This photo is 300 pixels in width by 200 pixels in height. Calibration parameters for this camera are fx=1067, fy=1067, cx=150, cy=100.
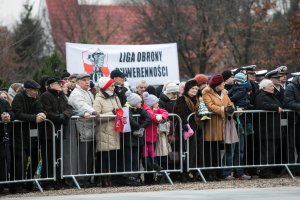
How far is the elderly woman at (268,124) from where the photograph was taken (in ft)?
63.7

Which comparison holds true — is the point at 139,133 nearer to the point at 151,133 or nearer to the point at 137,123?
the point at 137,123

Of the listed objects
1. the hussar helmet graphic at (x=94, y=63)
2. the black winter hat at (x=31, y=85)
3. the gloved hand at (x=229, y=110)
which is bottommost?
the gloved hand at (x=229, y=110)

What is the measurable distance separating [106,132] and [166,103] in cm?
166

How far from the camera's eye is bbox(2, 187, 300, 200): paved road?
15359 millimetres

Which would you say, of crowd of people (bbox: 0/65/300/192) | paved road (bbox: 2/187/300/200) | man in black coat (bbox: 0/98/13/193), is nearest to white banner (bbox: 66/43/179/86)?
crowd of people (bbox: 0/65/300/192)

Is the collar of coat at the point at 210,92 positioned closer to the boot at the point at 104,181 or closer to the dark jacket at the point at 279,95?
the dark jacket at the point at 279,95

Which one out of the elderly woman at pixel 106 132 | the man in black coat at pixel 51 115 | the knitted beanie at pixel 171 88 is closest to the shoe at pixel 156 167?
the elderly woman at pixel 106 132

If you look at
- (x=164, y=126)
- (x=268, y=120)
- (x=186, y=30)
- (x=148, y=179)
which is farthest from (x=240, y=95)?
(x=186, y=30)

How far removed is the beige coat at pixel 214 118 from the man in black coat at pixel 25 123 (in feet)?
10.1

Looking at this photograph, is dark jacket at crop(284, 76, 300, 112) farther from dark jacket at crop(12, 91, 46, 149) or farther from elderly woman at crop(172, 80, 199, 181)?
dark jacket at crop(12, 91, 46, 149)

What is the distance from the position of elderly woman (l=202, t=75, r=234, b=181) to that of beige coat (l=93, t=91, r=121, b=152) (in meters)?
1.74

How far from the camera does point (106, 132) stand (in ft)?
60.1

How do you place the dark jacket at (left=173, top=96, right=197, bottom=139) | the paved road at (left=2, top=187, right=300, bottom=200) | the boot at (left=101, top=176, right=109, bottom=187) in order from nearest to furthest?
1. the paved road at (left=2, top=187, right=300, bottom=200)
2. the boot at (left=101, top=176, right=109, bottom=187)
3. the dark jacket at (left=173, top=96, right=197, bottom=139)

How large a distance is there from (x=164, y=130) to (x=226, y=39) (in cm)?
3393
